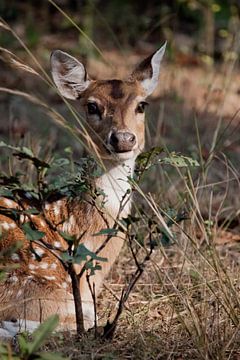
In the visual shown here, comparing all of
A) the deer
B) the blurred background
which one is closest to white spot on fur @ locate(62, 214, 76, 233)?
the deer

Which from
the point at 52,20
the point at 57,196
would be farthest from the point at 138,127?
the point at 52,20

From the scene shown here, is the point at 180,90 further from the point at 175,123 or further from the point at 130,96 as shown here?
the point at 130,96

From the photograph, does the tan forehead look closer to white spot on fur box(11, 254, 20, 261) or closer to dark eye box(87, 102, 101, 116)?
dark eye box(87, 102, 101, 116)

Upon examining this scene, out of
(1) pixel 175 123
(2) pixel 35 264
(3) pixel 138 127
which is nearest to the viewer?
(2) pixel 35 264

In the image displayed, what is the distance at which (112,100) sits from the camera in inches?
209

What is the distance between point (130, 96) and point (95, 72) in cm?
426

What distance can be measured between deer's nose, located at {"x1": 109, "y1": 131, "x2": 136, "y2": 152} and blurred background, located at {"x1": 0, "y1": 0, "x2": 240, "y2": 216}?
4.81 ft

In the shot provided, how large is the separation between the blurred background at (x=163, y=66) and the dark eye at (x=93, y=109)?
1.19 metres

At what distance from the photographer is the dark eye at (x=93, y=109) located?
5.34m

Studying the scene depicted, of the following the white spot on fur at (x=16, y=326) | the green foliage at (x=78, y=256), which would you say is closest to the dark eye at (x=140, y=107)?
the white spot on fur at (x=16, y=326)

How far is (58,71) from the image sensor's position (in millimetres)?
5605

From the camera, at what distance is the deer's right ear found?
550 cm

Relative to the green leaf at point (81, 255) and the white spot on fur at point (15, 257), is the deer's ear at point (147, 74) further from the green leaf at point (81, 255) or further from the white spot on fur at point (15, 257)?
the green leaf at point (81, 255)

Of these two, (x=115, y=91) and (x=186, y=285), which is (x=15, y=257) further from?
(x=115, y=91)
